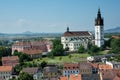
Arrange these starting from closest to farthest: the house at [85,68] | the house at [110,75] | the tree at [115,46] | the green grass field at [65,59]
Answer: the house at [110,75] < the house at [85,68] < the green grass field at [65,59] < the tree at [115,46]

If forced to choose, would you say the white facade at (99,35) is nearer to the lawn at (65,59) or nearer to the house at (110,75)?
the lawn at (65,59)

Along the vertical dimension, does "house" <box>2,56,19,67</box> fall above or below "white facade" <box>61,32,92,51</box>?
below

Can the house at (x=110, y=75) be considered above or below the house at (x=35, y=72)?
above

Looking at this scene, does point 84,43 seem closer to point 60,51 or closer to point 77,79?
point 60,51

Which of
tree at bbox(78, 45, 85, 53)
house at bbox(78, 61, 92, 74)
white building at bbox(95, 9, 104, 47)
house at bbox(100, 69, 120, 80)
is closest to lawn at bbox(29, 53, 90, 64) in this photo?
tree at bbox(78, 45, 85, 53)

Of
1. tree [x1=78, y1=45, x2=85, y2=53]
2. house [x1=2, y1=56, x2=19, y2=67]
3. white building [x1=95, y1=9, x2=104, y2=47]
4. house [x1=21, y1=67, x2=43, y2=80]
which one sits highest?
white building [x1=95, y1=9, x2=104, y2=47]

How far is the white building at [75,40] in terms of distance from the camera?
90.0 meters

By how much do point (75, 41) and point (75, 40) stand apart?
3.19ft

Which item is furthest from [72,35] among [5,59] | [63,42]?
[5,59]

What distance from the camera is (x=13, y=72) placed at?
63062 mm

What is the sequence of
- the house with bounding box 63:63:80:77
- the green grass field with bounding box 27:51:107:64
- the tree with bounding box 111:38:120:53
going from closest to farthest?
the house with bounding box 63:63:80:77 → the green grass field with bounding box 27:51:107:64 → the tree with bounding box 111:38:120:53

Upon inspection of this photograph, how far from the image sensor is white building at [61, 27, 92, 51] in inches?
3544

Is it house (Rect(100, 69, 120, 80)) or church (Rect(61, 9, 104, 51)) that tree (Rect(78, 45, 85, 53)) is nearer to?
church (Rect(61, 9, 104, 51))

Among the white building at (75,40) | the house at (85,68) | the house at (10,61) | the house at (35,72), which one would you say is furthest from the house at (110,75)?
the white building at (75,40)
